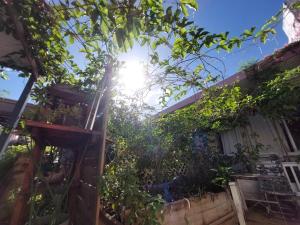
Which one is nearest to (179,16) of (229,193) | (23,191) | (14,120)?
(14,120)

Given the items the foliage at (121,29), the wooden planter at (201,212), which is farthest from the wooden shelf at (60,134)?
the wooden planter at (201,212)

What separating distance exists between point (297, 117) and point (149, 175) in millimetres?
4298

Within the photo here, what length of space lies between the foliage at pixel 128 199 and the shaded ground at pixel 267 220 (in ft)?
7.80

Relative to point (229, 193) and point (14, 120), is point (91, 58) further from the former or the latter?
point (229, 193)

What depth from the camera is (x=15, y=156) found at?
14.4 feet

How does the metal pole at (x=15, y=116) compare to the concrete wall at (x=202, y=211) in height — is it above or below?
above

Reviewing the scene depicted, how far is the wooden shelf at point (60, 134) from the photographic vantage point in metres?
1.87

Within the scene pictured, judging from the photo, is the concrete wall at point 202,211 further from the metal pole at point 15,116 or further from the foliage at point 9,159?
the foliage at point 9,159


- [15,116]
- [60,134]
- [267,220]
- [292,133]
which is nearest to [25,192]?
[60,134]

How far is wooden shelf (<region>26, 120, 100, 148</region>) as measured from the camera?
187 centimetres

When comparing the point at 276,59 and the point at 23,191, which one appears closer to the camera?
the point at 23,191

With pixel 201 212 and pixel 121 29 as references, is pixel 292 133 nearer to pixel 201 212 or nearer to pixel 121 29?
pixel 201 212

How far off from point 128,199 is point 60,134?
128cm

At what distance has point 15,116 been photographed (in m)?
2.09
